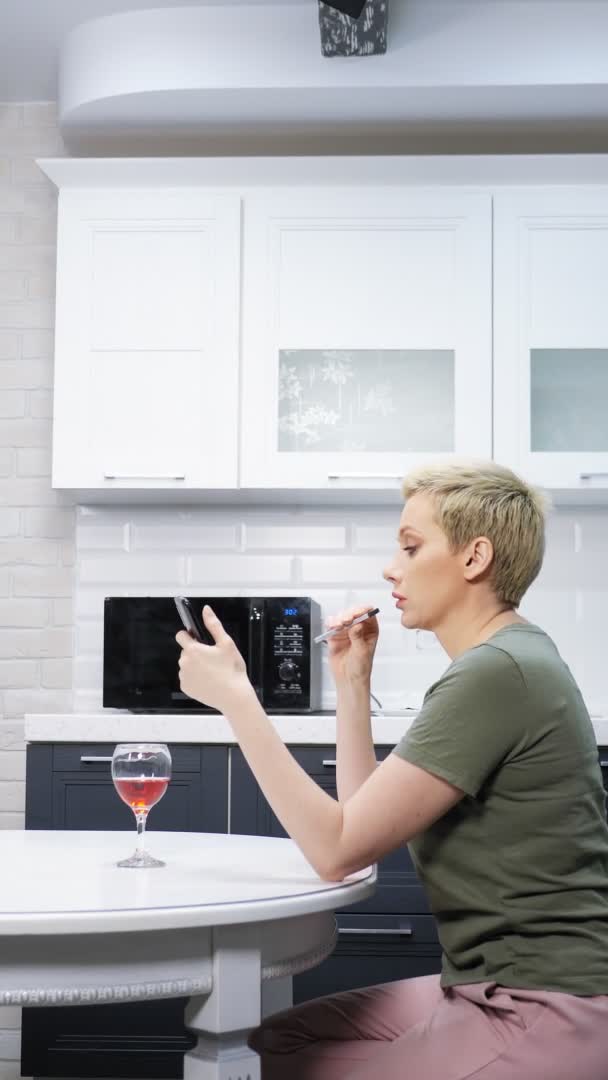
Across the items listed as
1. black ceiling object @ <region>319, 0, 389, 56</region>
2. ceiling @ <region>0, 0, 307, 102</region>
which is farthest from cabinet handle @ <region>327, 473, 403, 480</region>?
ceiling @ <region>0, 0, 307, 102</region>

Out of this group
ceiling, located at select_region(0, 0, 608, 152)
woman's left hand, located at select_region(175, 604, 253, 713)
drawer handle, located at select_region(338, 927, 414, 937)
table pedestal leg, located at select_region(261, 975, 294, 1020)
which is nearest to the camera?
woman's left hand, located at select_region(175, 604, 253, 713)

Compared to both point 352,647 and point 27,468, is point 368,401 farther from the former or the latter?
point 352,647

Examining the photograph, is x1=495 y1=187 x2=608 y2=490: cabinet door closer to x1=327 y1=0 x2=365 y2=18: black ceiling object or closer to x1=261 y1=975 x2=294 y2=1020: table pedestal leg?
x1=327 y1=0 x2=365 y2=18: black ceiling object

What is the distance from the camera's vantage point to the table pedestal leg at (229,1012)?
1.33 metres

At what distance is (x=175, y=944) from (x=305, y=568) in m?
2.44

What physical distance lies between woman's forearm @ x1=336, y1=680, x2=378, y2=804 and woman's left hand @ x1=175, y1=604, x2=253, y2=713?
30 centimetres

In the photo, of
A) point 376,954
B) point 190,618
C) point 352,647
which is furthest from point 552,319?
point 190,618

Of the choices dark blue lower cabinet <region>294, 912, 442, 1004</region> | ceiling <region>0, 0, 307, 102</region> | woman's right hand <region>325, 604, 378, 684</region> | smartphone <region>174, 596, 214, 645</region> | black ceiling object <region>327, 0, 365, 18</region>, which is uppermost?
ceiling <region>0, 0, 307, 102</region>

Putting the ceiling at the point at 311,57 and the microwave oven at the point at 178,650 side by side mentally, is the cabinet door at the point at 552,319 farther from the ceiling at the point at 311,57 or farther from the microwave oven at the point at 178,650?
the microwave oven at the point at 178,650

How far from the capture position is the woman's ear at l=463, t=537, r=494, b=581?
1600mm

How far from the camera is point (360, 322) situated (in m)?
3.44

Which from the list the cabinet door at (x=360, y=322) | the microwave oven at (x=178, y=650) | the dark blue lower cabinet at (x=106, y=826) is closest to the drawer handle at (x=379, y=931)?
the dark blue lower cabinet at (x=106, y=826)

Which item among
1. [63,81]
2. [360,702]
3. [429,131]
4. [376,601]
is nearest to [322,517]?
[376,601]

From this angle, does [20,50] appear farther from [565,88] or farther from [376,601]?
[376,601]
